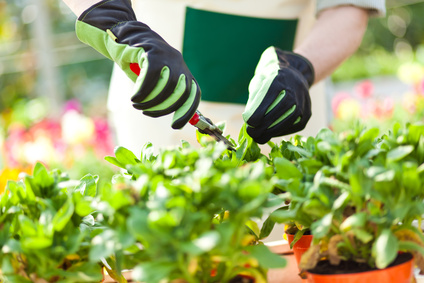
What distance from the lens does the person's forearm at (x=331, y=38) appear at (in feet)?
4.29

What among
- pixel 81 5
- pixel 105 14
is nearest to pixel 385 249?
pixel 105 14

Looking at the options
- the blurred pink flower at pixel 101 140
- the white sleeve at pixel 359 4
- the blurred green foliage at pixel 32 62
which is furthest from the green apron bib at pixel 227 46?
the blurred green foliage at pixel 32 62

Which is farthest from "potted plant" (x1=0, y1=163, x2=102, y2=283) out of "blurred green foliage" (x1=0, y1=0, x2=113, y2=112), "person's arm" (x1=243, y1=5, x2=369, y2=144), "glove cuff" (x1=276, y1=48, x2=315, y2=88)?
"blurred green foliage" (x1=0, y1=0, x2=113, y2=112)

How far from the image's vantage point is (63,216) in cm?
63

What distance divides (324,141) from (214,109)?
84cm

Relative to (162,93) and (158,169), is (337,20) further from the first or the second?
(158,169)

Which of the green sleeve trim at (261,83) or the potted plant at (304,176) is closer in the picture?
the potted plant at (304,176)

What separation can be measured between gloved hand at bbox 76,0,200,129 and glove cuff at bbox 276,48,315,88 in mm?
302

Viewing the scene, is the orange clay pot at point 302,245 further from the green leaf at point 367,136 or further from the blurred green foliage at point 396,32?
the blurred green foliage at point 396,32

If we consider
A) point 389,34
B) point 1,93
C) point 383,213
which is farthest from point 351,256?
point 389,34

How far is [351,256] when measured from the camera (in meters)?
0.67

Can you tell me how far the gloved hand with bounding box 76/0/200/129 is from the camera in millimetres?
911

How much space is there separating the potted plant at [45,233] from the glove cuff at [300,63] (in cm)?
63

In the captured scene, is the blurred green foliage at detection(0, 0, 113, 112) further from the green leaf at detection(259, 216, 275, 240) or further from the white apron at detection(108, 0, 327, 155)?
the green leaf at detection(259, 216, 275, 240)
